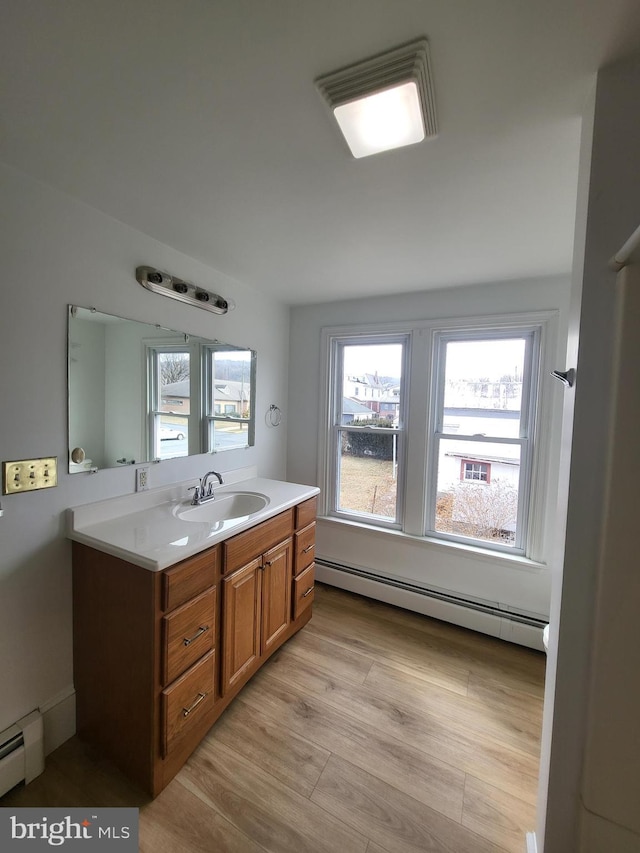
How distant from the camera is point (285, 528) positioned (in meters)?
1.93

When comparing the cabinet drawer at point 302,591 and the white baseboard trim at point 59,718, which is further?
the cabinet drawer at point 302,591

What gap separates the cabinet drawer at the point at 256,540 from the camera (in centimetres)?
151

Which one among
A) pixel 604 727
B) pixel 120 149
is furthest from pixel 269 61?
pixel 604 727

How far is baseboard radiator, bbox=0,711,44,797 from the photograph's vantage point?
1.20m

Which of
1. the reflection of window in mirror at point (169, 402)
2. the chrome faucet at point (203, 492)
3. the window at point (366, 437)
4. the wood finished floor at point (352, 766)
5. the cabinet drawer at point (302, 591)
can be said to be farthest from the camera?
the window at point (366, 437)

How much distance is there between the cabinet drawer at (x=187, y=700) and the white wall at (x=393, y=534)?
4.53 feet

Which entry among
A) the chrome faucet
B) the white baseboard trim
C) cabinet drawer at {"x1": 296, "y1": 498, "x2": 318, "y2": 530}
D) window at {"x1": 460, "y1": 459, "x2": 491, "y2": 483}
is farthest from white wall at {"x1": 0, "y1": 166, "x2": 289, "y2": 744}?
window at {"x1": 460, "y1": 459, "x2": 491, "y2": 483}

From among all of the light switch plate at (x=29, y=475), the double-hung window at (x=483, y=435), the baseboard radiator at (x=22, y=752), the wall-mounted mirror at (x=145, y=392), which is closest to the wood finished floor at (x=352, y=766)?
the baseboard radiator at (x=22, y=752)

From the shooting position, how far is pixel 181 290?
5.93ft

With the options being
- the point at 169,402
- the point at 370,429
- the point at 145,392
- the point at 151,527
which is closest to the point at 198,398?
the point at 169,402

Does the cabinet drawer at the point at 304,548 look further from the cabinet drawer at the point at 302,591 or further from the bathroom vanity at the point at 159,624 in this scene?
the bathroom vanity at the point at 159,624

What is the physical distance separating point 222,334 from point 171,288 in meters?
0.45

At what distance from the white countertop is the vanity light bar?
1061mm

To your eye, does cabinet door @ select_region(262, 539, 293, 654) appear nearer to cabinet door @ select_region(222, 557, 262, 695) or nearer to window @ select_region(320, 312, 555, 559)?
cabinet door @ select_region(222, 557, 262, 695)
